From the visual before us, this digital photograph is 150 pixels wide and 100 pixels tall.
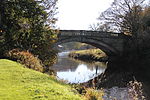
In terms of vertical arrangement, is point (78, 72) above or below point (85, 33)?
below

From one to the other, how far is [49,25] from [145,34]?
16.3m

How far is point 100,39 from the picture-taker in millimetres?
38281

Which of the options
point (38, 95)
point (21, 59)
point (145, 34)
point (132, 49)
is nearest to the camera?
point (38, 95)

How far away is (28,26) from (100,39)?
19.4m

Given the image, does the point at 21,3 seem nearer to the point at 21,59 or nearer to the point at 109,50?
the point at 21,59

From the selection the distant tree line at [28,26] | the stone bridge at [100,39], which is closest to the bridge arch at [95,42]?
→ the stone bridge at [100,39]

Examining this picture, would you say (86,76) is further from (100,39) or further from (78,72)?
(100,39)

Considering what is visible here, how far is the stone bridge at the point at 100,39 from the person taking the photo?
34.7 m

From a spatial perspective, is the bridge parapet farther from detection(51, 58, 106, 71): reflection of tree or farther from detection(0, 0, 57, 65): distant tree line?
detection(0, 0, 57, 65): distant tree line

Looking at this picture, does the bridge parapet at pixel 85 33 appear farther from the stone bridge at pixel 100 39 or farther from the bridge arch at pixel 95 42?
the bridge arch at pixel 95 42

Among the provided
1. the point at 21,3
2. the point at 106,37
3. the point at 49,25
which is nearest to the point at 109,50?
the point at 106,37

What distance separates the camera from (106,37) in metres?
38.8

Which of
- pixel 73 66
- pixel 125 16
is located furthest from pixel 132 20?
pixel 73 66

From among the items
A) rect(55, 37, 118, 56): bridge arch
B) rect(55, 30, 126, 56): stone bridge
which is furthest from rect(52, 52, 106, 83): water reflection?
rect(55, 30, 126, 56): stone bridge
